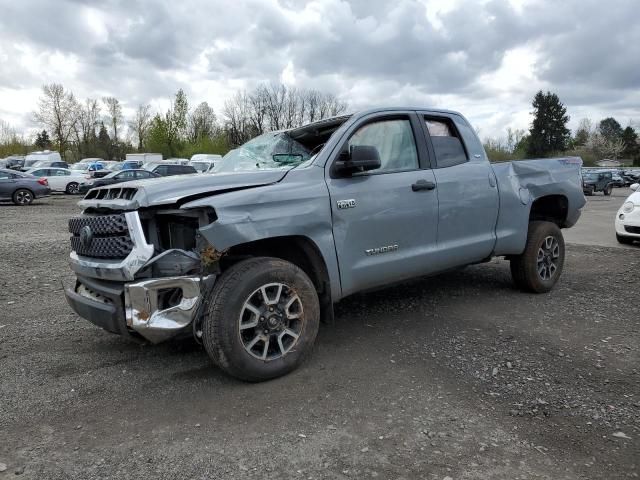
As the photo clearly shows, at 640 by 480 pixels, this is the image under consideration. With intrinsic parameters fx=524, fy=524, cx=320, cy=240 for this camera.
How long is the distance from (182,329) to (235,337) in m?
0.35

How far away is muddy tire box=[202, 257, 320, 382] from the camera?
344 centimetres

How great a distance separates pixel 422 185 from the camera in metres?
4.53

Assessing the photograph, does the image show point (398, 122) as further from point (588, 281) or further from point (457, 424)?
point (588, 281)

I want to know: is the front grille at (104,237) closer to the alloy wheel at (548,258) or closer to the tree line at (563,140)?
the alloy wheel at (548,258)

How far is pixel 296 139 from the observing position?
480 centimetres

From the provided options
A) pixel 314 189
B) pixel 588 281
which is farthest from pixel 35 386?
pixel 588 281

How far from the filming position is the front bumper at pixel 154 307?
3340mm

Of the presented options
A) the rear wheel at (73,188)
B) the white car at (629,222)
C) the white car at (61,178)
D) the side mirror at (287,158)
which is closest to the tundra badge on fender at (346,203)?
the side mirror at (287,158)

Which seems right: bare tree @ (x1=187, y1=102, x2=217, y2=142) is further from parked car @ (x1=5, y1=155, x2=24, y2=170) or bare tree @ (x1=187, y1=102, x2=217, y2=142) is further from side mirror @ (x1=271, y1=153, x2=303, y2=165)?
side mirror @ (x1=271, y1=153, x2=303, y2=165)

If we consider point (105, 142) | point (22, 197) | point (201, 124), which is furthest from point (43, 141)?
point (22, 197)

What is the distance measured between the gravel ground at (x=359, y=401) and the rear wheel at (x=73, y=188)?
25.5 metres

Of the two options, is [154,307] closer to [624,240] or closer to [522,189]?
[522,189]

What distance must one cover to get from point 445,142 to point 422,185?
0.77 metres

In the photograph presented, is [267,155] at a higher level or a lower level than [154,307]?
higher
